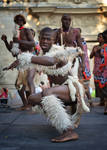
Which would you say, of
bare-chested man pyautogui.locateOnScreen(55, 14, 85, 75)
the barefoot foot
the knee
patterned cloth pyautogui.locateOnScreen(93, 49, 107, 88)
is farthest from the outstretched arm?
patterned cloth pyautogui.locateOnScreen(93, 49, 107, 88)

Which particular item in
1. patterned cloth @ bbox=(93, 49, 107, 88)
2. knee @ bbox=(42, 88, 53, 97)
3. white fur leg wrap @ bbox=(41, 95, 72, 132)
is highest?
knee @ bbox=(42, 88, 53, 97)

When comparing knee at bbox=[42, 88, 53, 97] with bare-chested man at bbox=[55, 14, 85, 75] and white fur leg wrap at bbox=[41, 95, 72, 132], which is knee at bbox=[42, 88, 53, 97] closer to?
white fur leg wrap at bbox=[41, 95, 72, 132]

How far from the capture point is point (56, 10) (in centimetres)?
968

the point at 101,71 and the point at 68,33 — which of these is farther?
the point at 101,71

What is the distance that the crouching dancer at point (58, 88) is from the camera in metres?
2.77

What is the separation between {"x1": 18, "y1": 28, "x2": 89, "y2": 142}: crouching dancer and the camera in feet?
9.09

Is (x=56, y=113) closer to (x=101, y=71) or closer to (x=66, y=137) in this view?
(x=66, y=137)

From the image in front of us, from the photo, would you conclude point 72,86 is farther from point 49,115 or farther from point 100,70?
point 100,70

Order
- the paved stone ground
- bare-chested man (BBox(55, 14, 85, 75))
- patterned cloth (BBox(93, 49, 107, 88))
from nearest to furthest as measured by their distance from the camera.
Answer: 1. the paved stone ground
2. bare-chested man (BBox(55, 14, 85, 75))
3. patterned cloth (BBox(93, 49, 107, 88))

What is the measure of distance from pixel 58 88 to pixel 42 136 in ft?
→ 1.87

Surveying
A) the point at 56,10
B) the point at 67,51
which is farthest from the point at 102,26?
the point at 67,51

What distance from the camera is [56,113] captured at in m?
2.76

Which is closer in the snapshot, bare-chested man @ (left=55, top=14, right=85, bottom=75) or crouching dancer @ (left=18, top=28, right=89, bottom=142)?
crouching dancer @ (left=18, top=28, right=89, bottom=142)

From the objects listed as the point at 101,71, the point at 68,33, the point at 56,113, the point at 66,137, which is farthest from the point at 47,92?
the point at 101,71
